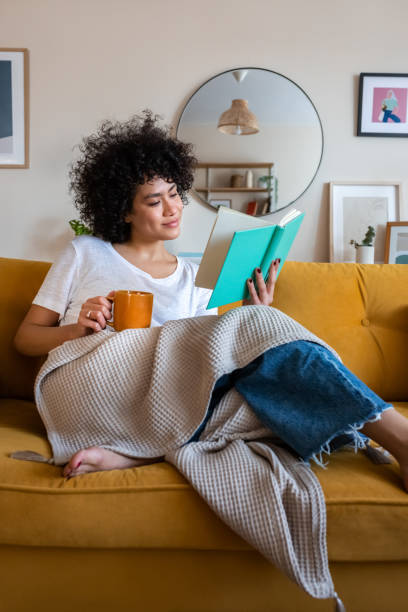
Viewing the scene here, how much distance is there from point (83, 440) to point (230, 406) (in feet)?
1.01

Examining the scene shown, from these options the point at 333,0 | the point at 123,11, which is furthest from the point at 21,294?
the point at 333,0

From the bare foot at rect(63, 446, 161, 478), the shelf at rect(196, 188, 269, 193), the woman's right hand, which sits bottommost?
the bare foot at rect(63, 446, 161, 478)

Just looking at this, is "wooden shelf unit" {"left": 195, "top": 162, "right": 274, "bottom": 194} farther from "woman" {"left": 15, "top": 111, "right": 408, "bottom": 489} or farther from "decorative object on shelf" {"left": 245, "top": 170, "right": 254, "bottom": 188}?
"woman" {"left": 15, "top": 111, "right": 408, "bottom": 489}

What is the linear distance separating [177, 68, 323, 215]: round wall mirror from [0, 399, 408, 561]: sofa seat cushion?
5.97 feet

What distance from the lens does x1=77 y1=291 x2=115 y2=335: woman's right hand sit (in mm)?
1152

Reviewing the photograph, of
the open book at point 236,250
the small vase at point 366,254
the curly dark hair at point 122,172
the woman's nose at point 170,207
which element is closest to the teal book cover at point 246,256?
the open book at point 236,250

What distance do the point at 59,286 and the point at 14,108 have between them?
1560 millimetres

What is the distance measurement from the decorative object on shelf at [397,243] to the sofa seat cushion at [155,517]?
171 centimetres

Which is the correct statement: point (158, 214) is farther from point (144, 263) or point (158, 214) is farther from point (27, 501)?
point (27, 501)

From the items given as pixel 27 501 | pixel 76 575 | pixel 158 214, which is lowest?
pixel 76 575

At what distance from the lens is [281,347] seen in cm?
99

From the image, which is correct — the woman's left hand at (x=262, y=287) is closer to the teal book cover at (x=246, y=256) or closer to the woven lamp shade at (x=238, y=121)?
the teal book cover at (x=246, y=256)

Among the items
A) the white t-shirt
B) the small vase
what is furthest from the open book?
the small vase

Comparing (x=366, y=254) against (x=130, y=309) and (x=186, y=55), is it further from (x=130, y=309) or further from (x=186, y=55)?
(x=130, y=309)
